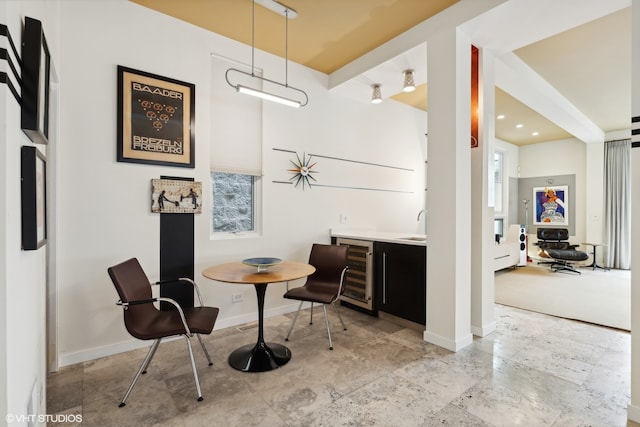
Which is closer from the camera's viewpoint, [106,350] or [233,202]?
[106,350]

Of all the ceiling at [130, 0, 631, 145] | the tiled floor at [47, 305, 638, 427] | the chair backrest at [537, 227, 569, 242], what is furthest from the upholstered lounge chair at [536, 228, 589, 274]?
the tiled floor at [47, 305, 638, 427]

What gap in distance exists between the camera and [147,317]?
7.22 ft

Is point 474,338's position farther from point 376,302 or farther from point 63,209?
Answer: point 63,209

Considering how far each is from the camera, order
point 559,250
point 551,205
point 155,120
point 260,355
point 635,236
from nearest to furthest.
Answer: point 635,236
point 260,355
point 155,120
point 559,250
point 551,205

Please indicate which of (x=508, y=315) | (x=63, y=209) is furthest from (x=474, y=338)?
(x=63, y=209)

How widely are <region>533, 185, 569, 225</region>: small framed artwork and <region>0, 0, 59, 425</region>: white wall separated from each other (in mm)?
9574

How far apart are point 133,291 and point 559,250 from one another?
7519mm

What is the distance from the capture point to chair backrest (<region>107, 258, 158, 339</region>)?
1908 mm

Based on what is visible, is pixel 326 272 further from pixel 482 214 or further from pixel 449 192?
pixel 482 214

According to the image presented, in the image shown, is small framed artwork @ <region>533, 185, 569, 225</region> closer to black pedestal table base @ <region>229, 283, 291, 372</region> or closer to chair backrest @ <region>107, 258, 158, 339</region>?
black pedestal table base @ <region>229, 283, 291, 372</region>

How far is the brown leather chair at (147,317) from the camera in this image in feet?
6.31

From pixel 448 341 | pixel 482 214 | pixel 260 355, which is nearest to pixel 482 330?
pixel 448 341

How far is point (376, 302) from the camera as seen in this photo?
3557 mm

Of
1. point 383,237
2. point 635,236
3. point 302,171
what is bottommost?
point 383,237
